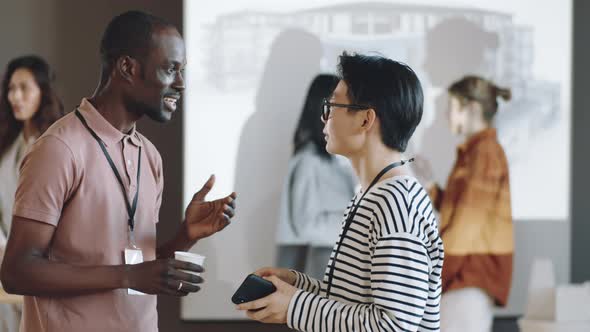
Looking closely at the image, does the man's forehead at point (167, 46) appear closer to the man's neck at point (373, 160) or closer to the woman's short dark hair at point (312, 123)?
the man's neck at point (373, 160)

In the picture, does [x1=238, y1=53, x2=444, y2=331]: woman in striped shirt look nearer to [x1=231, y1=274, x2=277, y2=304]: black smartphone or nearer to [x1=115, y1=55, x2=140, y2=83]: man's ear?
[x1=231, y1=274, x2=277, y2=304]: black smartphone

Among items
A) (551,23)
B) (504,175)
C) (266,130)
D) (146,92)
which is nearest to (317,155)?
(266,130)

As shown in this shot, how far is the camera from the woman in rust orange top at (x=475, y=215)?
13.4 ft

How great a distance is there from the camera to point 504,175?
4254 mm

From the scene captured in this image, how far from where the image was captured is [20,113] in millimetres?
3883

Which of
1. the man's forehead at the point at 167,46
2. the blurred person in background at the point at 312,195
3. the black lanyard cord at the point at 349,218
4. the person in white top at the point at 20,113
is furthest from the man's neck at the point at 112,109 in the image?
the blurred person in background at the point at 312,195

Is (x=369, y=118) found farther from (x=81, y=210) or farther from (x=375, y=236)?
(x=81, y=210)

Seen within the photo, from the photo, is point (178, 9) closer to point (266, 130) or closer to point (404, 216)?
point (266, 130)

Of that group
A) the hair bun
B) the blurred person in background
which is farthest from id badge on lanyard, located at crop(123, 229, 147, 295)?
the hair bun

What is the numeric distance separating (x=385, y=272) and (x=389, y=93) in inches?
15.1

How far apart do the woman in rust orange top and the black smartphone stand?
8.17 feet

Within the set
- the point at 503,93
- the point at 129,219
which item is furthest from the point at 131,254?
the point at 503,93

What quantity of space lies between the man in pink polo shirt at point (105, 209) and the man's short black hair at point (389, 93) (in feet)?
1.28

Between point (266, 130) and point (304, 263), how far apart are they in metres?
0.70
